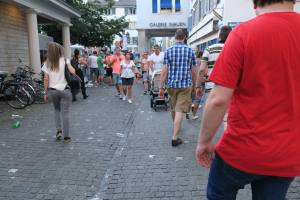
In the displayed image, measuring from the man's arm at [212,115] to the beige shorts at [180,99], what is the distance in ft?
13.2

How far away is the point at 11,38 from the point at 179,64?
10.4 meters

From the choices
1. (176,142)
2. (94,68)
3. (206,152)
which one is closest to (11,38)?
(94,68)

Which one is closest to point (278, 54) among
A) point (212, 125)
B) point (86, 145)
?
point (212, 125)

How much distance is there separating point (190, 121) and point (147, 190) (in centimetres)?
410

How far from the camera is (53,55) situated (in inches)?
246

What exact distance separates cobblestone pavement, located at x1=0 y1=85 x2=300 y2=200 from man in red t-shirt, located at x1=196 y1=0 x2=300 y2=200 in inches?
81.3

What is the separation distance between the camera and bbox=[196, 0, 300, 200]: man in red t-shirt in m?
1.83

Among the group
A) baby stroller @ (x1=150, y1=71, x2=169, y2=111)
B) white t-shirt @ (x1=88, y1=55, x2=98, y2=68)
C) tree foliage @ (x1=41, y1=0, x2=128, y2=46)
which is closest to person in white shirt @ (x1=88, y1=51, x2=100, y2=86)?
white t-shirt @ (x1=88, y1=55, x2=98, y2=68)

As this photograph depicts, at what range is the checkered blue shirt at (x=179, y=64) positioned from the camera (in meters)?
6.20

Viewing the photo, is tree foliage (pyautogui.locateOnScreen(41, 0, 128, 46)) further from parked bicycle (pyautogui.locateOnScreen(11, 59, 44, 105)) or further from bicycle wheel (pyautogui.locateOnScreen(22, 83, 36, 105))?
bicycle wheel (pyautogui.locateOnScreen(22, 83, 36, 105))

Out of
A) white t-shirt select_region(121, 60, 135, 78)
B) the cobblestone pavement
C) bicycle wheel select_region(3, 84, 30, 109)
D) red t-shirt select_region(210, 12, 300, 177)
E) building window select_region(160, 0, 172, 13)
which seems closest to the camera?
red t-shirt select_region(210, 12, 300, 177)

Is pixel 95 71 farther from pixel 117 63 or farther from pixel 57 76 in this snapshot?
pixel 57 76

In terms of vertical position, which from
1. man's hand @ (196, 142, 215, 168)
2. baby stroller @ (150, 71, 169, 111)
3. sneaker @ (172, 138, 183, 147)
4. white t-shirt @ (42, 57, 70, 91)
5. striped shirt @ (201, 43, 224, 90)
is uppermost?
striped shirt @ (201, 43, 224, 90)

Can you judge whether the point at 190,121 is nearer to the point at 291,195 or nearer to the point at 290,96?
the point at 291,195
